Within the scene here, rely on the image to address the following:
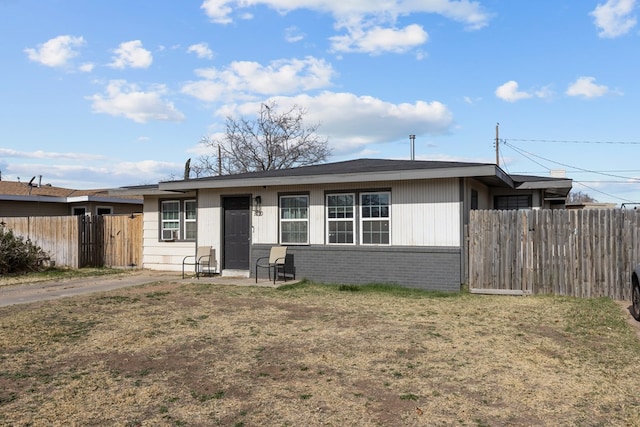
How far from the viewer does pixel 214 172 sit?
124ft

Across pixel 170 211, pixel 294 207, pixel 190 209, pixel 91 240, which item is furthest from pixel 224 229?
pixel 91 240

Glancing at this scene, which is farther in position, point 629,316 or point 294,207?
point 294,207

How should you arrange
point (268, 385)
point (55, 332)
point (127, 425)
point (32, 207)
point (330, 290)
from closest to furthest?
point (127, 425)
point (268, 385)
point (55, 332)
point (330, 290)
point (32, 207)

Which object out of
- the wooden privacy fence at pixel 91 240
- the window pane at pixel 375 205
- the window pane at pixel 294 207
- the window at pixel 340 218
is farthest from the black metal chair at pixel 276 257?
the wooden privacy fence at pixel 91 240

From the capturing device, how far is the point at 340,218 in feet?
39.7

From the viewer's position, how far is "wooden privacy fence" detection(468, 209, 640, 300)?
31.8 feet

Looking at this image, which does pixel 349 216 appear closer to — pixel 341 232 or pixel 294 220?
pixel 341 232

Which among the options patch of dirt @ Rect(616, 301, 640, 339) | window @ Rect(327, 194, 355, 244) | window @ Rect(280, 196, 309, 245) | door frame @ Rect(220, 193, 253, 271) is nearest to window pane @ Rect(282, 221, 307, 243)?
window @ Rect(280, 196, 309, 245)

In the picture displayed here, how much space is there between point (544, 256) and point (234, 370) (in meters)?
7.59

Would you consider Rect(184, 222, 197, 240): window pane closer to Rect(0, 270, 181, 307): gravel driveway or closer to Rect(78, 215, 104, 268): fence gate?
Rect(0, 270, 181, 307): gravel driveway

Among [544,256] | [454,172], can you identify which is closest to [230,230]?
[454,172]

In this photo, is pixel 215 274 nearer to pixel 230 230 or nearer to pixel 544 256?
pixel 230 230

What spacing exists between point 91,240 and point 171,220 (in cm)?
356

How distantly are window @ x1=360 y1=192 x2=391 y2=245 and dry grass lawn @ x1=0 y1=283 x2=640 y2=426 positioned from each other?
9.08 feet
